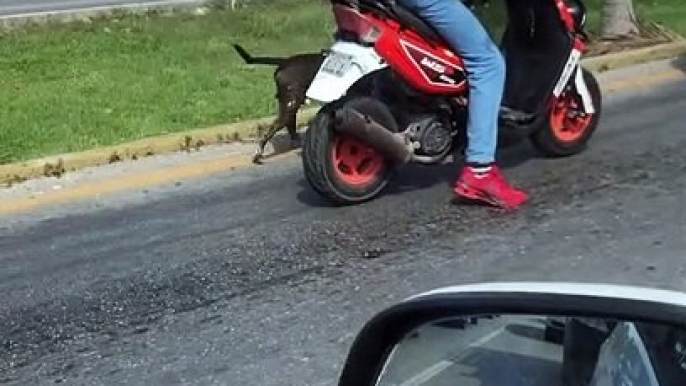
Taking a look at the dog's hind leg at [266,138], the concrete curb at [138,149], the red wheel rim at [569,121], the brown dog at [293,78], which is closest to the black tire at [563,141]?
the red wheel rim at [569,121]

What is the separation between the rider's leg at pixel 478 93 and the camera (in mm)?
7164

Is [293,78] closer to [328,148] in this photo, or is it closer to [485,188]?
[328,148]

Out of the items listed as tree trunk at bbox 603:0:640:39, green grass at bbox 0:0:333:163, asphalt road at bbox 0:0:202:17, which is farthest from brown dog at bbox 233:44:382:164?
asphalt road at bbox 0:0:202:17

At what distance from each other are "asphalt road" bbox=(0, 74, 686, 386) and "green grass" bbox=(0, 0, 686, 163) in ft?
4.00

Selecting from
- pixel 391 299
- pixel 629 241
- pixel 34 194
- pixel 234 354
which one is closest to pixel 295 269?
pixel 391 299

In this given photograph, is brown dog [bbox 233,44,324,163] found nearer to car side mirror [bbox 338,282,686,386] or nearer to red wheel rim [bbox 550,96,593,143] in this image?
red wheel rim [bbox 550,96,593,143]

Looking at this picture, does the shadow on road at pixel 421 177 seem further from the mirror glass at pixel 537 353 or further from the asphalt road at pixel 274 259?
the mirror glass at pixel 537 353

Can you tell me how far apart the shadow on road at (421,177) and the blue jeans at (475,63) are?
52cm

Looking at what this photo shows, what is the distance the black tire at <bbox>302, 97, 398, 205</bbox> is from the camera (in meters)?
7.15

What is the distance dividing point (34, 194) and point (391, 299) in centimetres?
263

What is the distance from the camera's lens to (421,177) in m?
7.94

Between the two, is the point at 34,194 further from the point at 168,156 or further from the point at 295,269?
the point at 295,269

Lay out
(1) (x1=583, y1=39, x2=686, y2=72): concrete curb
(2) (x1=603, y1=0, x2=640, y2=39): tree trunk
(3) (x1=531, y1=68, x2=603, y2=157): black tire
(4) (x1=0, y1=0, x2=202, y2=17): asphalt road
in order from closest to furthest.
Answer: (3) (x1=531, y1=68, x2=603, y2=157): black tire, (1) (x1=583, y1=39, x2=686, y2=72): concrete curb, (2) (x1=603, y1=0, x2=640, y2=39): tree trunk, (4) (x1=0, y1=0, x2=202, y2=17): asphalt road

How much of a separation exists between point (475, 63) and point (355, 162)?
Result: 0.77 m
